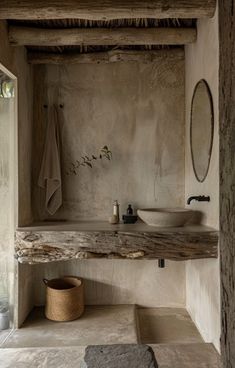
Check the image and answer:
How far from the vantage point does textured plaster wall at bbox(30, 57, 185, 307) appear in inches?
116

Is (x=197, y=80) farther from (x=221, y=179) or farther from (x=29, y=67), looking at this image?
(x=29, y=67)

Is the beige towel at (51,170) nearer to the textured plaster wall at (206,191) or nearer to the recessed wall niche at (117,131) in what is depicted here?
the recessed wall niche at (117,131)

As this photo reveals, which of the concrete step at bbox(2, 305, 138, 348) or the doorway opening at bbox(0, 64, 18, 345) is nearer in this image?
the concrete step at bbox(2, 305, 138, 348)

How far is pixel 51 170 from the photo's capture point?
9.33 feet

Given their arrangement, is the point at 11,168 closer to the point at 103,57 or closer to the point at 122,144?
the point at 122,144

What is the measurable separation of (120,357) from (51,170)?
1655 millimetres

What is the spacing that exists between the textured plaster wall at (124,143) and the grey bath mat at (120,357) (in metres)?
0.95

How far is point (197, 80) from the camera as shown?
2.51 m

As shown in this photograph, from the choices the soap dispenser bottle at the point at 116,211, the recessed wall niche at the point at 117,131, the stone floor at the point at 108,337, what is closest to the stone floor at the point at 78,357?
the stone floor at the point at 108,337

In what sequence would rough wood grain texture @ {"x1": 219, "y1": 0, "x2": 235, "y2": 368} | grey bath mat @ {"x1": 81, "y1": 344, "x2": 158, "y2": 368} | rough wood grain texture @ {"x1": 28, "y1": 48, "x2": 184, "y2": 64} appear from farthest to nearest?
1. rough wood grain texture @ {"x1": 28, "y1": 48, "x2": 184, "y2": 64}
2. grey bath mat @ {"x1": 81, "y1": 344, "x2": 158, "y2": 368}
3. rough wood grain texture @ {"x1": 219, "y1": 0, "x2": 235, "y2": 368}

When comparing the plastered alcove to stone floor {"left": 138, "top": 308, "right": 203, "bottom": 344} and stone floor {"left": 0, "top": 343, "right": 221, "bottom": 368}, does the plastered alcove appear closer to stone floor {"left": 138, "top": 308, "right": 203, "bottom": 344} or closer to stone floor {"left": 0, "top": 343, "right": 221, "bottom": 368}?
stone floor {"left": 138, "top": 308, "right": 203, "bottom": 344}

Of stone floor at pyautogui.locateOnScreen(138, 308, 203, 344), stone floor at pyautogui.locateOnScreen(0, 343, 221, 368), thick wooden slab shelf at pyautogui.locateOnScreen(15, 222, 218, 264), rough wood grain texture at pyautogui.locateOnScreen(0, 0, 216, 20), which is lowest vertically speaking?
stone floor at pyautogui.locateOnScreen(138, 308, 203, 344)

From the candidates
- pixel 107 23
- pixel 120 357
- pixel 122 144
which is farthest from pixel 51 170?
pixel 120 357

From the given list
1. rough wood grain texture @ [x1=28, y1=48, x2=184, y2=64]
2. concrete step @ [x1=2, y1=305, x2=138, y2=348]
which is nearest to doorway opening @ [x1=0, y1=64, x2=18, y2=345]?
concrete step @ [x1=2, y1=305, x2=138, y2=348]
